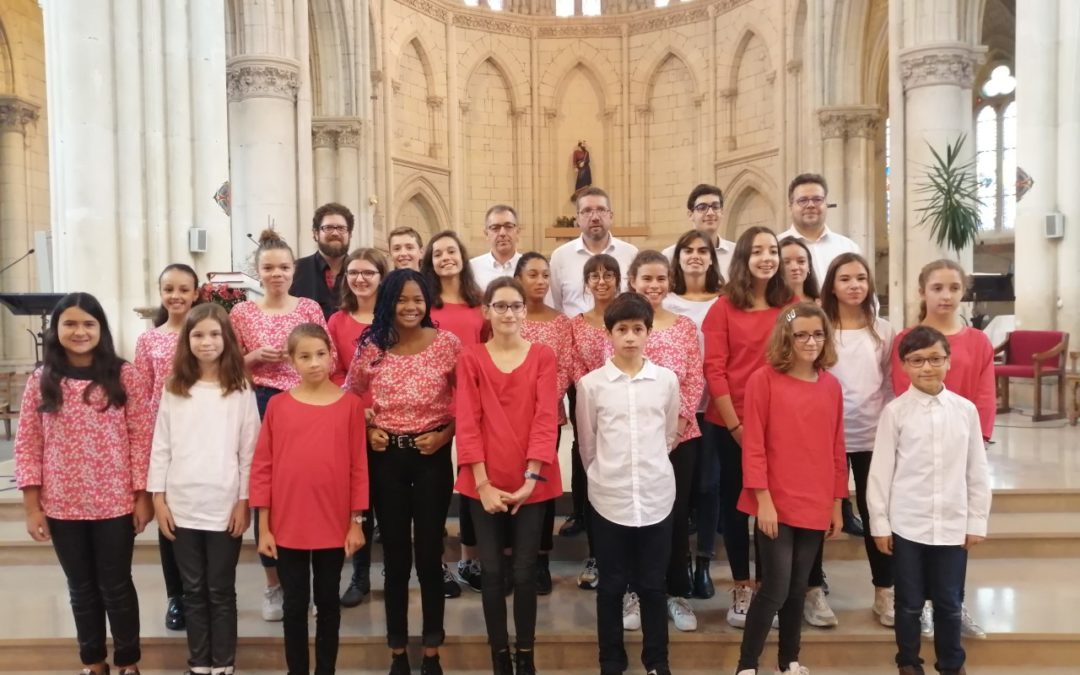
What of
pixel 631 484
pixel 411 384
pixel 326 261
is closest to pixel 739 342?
pixel 631 484

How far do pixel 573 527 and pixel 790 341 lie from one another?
183cm

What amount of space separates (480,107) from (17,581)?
16495mm

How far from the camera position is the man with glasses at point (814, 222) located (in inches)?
158

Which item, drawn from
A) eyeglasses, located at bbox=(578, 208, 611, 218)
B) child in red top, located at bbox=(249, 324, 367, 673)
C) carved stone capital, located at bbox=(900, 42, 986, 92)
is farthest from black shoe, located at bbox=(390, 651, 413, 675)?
carved stone capital, located at bbox=(900, 42, 986, 92)

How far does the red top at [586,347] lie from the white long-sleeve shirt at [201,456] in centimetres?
139

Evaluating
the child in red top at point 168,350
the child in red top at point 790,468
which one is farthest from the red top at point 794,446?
the child in red top at point 168,350

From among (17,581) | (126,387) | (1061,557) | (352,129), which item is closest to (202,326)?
(126,387)

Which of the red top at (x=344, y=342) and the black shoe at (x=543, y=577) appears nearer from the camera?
the red top at (x=344, y=342)

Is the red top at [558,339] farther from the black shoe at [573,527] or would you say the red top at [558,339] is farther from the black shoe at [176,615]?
the black shoe at [176,615]

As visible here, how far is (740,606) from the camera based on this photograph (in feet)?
11.6

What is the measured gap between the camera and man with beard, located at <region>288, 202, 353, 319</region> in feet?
13.7

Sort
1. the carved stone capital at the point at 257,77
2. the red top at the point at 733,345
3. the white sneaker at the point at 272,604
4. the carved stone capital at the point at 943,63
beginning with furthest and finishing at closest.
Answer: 1. the carved stone capital at the point at 257,77
2. the carved stone capital at the point at 943,63
3. the white sneaker at the point at 272,604
4. the red top at the point at 733,345

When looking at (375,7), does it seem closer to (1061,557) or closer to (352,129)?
(352,129)

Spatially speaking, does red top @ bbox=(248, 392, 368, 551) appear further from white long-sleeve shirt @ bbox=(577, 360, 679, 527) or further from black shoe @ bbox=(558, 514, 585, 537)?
black shoe @ bbox=(558, 514, 585, 537)
